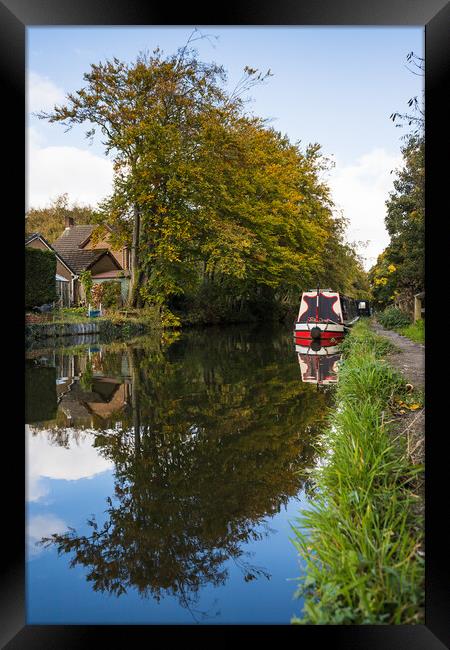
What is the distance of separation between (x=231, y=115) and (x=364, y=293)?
28.9 metres

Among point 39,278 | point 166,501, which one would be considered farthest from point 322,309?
point 166,501

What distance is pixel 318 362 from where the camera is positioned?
13961 millimetres

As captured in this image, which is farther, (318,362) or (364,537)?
(318,362)

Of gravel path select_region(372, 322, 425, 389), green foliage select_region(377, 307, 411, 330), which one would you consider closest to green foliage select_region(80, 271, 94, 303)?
green foliage select_region(377, 307, 411, 330)

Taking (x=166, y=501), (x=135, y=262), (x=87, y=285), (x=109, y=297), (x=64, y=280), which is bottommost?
(x=166, y=501)

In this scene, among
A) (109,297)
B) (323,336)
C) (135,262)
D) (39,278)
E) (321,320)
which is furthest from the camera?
(109,297)

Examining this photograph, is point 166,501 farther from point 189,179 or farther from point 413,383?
point 189,179

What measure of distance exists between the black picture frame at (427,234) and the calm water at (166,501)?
0.42 meters

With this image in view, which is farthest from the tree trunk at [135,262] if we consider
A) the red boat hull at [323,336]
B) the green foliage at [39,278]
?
the red boat hull at [323,336]

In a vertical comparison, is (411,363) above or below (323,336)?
below

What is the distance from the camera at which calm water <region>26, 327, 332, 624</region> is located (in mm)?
2930

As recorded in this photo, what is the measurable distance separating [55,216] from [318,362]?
36.6 metres

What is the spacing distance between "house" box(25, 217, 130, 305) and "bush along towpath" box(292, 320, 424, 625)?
30962mm

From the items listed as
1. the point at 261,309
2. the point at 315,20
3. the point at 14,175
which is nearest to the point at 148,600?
the point at 14,175
